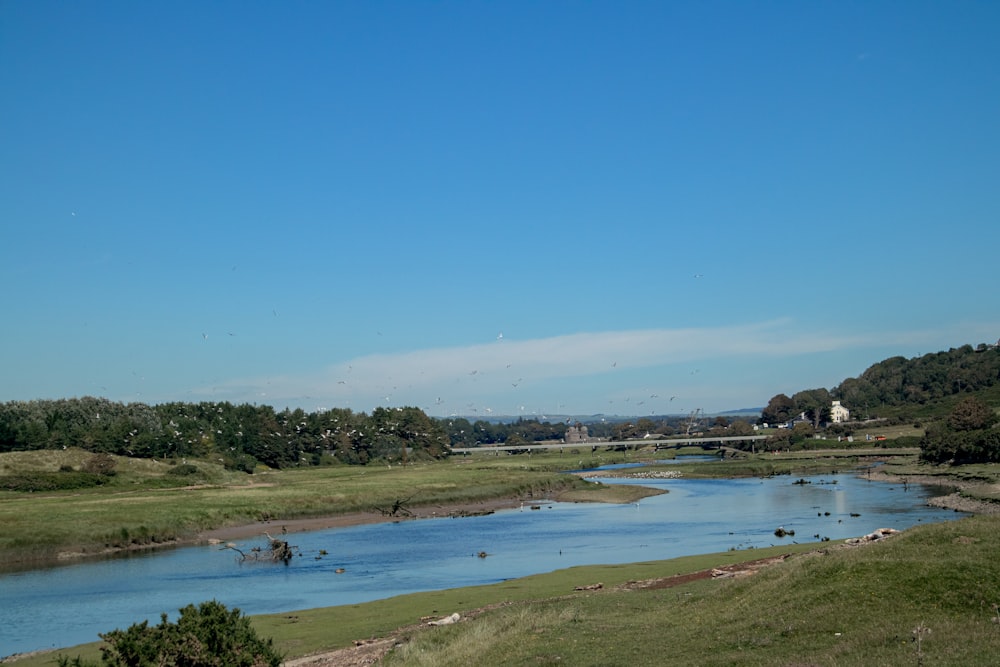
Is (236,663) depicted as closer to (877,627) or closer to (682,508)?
(877,627)

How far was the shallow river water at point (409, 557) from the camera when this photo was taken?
134 feet

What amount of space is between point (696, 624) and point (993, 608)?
743cm

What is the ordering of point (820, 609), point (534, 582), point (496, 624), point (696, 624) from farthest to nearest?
point (534, 582) → point (496, 624) → point (696, 624) → point (820, 609)

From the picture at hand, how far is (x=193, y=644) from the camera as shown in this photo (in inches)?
760

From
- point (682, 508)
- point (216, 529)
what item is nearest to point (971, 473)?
point (682, 508)

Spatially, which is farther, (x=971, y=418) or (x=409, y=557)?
(x=971, y=418)

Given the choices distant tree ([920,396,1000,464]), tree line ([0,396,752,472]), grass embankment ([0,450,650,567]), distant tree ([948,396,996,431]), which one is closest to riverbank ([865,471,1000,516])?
distant tree ([920,396,1000,464])

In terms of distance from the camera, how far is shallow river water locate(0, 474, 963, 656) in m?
40.8

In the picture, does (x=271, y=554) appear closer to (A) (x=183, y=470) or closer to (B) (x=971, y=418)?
(A) (x=183, y=470)

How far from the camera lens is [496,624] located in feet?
89.4

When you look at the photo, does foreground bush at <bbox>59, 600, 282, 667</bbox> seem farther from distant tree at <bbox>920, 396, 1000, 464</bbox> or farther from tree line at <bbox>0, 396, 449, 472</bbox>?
tree line at <bbox>0, 396, 449, 472</bbox>

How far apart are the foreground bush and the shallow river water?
17264mm

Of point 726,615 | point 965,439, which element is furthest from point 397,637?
point 965,439

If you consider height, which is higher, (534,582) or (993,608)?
(993,608)
